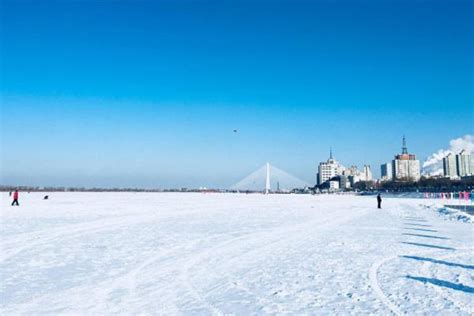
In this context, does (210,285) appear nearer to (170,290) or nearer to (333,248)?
(170,290)

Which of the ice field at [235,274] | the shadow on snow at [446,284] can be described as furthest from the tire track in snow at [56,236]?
the shadow on snow at [446,284]

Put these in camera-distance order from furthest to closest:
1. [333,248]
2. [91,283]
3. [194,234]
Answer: [194,234], [333,248], [91,283]

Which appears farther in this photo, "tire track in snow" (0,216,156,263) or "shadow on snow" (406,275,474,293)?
"tire track in snow" (0,216,156,263)

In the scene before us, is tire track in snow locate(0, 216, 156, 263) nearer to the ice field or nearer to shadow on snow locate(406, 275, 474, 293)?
the ice field

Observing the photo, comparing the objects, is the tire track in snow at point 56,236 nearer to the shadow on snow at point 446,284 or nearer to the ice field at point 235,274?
the ice field at point 235,274

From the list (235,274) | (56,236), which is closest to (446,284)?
(235,274)

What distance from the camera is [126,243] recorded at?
12852mm

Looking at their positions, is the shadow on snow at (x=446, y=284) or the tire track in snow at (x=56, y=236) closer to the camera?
the shadow on snow at (x=446, y=284)

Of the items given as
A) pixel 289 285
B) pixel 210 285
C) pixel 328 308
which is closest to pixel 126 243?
pixel 210 285

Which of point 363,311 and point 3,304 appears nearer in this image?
point 363,311

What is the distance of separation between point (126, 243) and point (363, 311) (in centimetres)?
855

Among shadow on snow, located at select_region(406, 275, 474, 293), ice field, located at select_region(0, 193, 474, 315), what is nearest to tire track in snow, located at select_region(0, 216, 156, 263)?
ice field, located at select_region(0, 193, 474, 315)

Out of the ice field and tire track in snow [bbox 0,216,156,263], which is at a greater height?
tire track in snow [bbox 0,216,156,263]

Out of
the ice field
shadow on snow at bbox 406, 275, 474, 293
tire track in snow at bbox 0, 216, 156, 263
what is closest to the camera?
the ice field
